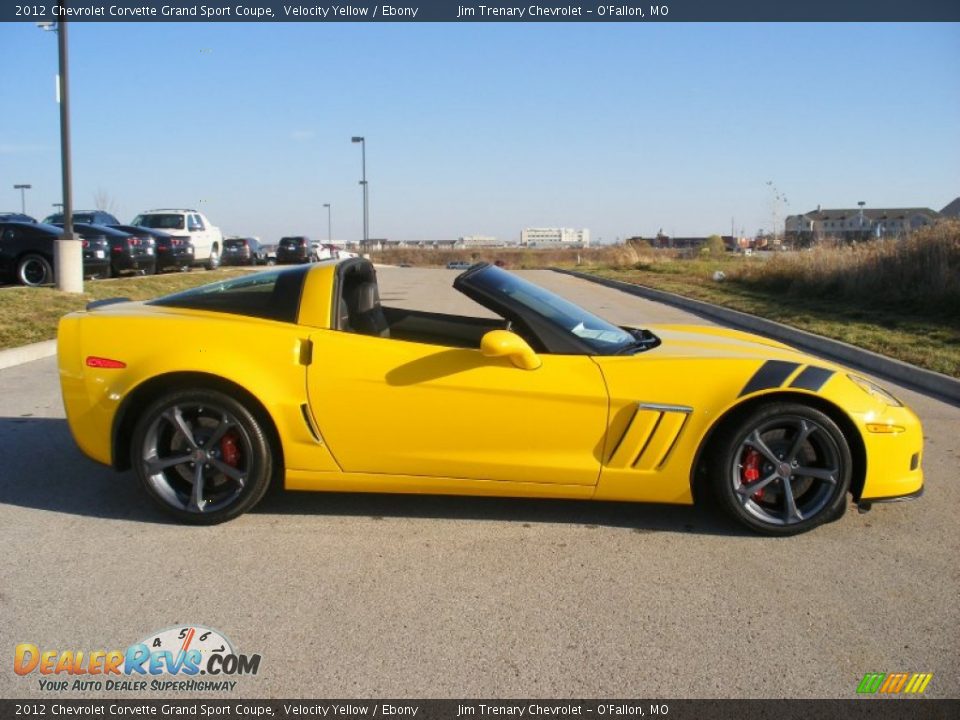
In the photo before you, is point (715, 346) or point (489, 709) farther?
point (715, 346)

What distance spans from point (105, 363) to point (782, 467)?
3.29 m

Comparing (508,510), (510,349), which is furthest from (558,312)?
(508,510)

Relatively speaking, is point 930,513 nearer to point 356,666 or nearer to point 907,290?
point 356,666

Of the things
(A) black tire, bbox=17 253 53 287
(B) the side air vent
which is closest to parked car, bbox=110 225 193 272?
(A) black tire, bbox=17 253 53 287

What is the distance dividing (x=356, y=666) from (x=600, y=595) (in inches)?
42.2

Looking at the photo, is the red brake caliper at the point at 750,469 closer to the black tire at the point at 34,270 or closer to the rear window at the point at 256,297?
the rear window at the point at 256,297

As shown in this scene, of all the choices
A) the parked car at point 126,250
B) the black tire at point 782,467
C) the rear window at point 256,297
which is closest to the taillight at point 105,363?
the rear window at point 256,297

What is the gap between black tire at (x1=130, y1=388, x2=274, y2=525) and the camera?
4.07 m

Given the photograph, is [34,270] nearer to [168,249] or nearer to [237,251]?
[168,249]

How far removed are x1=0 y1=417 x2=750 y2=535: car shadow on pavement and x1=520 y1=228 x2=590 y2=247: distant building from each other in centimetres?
13743

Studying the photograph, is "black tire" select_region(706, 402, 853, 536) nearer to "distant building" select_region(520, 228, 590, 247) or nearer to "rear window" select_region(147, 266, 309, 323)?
"rear window" select_region(147, 266, 309, 323)

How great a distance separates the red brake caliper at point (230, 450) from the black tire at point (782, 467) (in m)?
2.26

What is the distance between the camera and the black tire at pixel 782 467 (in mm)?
3992

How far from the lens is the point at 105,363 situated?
13.8 ft
